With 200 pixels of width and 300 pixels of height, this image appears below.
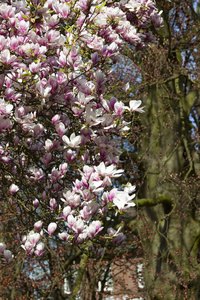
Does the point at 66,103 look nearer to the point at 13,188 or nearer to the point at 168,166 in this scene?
the point at 13,188

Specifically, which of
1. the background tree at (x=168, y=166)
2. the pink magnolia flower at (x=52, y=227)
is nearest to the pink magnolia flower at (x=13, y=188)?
the pink magnolia flower at (x=52, y=227)

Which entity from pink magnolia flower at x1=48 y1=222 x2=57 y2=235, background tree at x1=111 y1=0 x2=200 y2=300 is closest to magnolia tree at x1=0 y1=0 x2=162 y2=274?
pink magnolia flower at x1=48 y1=222 x2=57 y2=235

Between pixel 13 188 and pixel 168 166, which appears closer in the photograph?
pixel 13 188

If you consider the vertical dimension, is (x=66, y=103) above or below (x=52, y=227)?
above

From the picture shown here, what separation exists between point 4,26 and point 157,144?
6.61 meters

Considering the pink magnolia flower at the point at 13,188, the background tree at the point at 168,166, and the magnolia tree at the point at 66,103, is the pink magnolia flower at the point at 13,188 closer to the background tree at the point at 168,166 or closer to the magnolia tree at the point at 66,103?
the magnolia tree at the point at 66,103

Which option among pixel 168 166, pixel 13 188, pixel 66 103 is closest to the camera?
pixel 66 103

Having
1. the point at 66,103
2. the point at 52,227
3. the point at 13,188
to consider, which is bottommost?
the point at 52,227

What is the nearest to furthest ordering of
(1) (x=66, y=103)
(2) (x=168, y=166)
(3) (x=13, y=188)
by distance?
(1) (x=66, y=103), (3) (x=13, y=188), (2) (x=168, y=166)

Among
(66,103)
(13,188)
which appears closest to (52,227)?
(13,188)

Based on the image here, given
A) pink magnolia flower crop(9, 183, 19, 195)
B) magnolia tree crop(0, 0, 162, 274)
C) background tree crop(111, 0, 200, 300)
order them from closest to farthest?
1. magnolia tree crop(0, 0, 162, 274)
2. pink magnolia flower crop(9, 183, 19, 195)
3. background tree crop(111, 0, 200, 300)

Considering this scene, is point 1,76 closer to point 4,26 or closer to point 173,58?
point 4,26

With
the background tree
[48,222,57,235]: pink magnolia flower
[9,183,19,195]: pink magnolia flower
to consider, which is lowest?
[48,222,57,235]: pink magnolia flower

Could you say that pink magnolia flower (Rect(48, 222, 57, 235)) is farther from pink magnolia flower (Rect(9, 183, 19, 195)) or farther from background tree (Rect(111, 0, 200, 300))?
background tree (Rect(111, 0, 200, 300))
